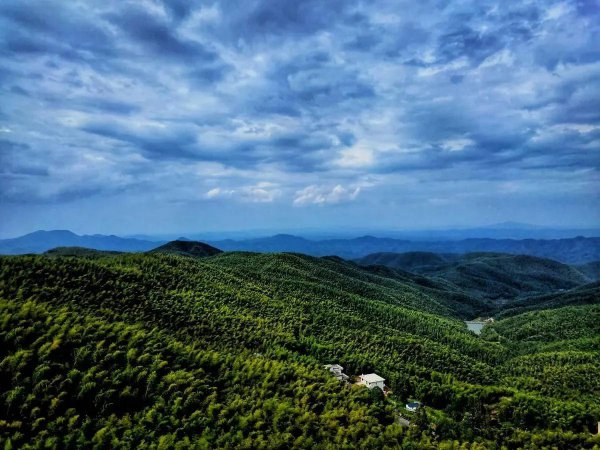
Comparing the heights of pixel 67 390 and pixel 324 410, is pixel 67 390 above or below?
above

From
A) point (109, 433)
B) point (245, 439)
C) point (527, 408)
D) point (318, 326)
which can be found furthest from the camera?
point (318, 326)

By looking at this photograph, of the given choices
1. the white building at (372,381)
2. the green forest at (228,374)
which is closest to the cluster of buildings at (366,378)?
the white building at (372,381)

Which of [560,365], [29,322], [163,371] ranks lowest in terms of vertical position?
[560,365]

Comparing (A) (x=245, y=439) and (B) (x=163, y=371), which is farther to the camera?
(B) (x=163, y=371)

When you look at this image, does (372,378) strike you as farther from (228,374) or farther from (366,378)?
(228,374)

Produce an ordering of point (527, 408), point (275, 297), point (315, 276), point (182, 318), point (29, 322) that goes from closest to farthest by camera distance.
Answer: point (29, 322) → point (527, 408) → point (182, 318) → point (275, 297) → point (315, 276)

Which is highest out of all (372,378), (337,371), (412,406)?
(337,371)

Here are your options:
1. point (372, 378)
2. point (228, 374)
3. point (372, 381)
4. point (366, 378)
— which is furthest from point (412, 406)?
point (228, 374)

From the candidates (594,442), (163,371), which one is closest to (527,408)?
(594,442)

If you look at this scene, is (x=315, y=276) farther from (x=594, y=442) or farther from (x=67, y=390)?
(x=67, y=390)
